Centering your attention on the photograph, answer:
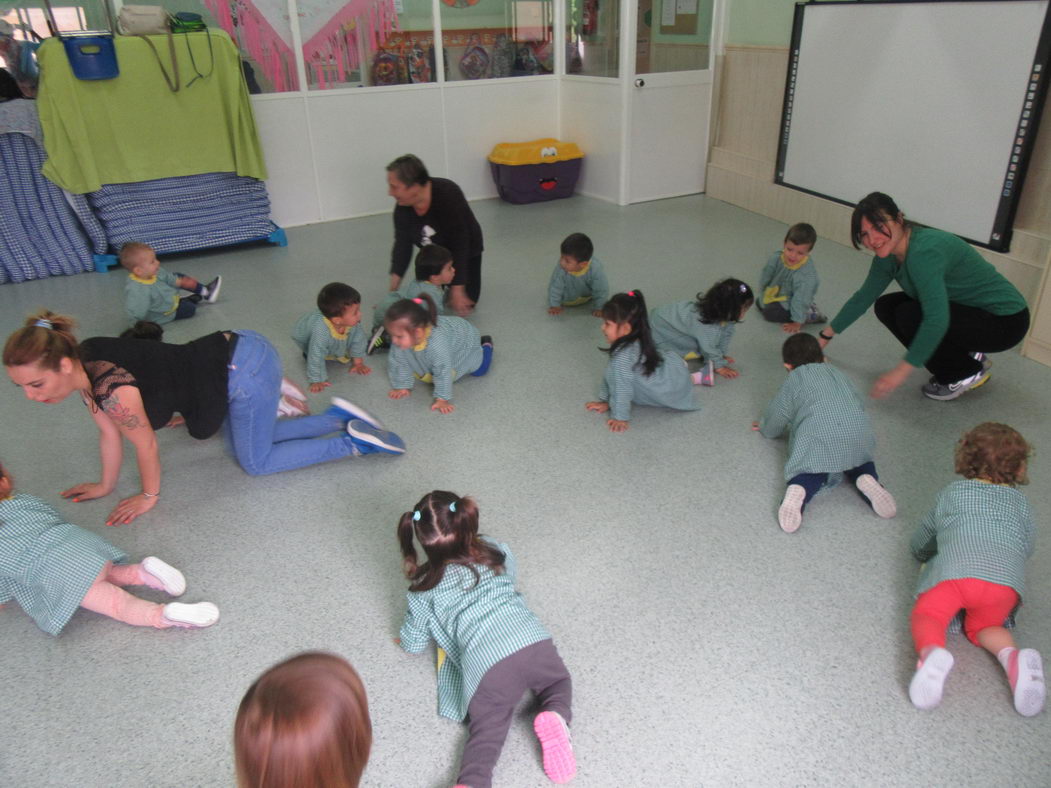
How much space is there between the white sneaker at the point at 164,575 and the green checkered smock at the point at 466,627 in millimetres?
644

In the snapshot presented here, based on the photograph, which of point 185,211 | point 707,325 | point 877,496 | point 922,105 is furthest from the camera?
point 185,211

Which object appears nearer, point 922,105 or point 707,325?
point 707,325

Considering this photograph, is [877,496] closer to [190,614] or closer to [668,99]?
[190,614]

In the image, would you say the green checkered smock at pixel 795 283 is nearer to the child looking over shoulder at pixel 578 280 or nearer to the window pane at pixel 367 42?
the child looking over shoulder at pixel 578 280

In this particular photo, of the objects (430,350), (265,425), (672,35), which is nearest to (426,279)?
(430,350)

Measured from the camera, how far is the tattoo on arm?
1.87 m

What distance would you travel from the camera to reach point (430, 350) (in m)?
2.72

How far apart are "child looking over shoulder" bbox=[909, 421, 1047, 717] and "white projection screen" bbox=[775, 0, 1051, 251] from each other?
226 centimetres

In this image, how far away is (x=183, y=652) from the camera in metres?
1.74

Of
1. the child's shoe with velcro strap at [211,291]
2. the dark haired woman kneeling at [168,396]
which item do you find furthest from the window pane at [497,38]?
the dark haired woman kneeling at [168,396]

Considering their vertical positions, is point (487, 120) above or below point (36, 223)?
above

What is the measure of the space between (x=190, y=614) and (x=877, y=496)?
1.87 meters

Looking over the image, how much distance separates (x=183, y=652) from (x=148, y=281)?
2277 mm

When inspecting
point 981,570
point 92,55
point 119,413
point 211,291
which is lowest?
point 211,291
